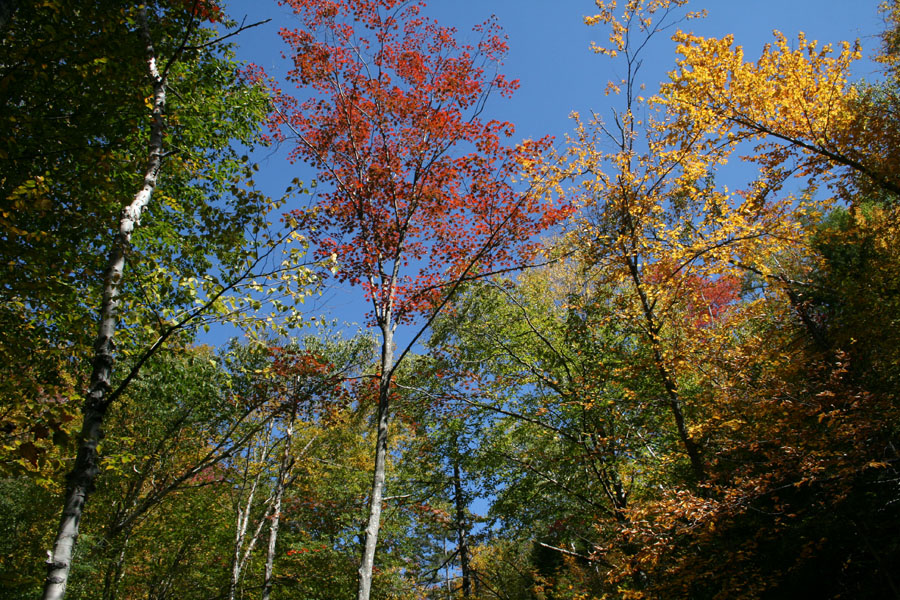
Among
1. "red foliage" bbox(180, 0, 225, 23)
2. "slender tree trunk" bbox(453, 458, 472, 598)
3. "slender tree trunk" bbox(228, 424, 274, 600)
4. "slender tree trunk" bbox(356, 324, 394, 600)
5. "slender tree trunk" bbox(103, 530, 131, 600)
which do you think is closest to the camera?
"red foliage" bbox(180, 0, 225, 23)

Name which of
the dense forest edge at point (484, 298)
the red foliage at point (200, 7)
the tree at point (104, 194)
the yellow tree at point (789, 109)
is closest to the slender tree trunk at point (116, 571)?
the dense forest edge at point (484, 298)

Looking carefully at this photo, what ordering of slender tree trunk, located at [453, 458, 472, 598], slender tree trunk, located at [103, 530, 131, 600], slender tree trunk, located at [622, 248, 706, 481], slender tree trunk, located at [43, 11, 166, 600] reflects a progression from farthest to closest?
slender tree trunk, located at [453, 458, 472, 598]
slender tree trunk, located at [103, 530, 131, 600]
slender tree trunk, located at [622, 248, 706, 481]
slender tree trunk, located at [43, 11, 166, 600]

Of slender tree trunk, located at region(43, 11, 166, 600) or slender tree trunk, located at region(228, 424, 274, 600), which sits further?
slender tree trunk, located at region(228, 424, 274, 600)

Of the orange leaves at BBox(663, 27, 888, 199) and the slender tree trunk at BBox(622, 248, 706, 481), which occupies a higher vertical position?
the orange leaves at BBox(663, 27, 888, 199)

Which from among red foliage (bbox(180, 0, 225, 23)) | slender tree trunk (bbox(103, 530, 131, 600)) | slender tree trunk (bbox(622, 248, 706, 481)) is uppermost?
red foliage (bbox(180, 0, 225, 23))

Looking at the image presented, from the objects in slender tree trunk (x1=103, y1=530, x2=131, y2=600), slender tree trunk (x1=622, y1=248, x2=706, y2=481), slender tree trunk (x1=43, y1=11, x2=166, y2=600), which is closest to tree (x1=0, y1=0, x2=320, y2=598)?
slender tree trunk (x1=43, y1=11, x2=166, y2=600)

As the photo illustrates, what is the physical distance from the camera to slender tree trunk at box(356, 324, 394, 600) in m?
5.21

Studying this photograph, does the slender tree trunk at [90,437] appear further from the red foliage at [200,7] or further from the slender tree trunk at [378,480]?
the slender tree trunk at [378,480]

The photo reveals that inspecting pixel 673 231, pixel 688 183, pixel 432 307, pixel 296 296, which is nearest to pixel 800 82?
pixel 688 183

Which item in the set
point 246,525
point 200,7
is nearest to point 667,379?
point 200,7

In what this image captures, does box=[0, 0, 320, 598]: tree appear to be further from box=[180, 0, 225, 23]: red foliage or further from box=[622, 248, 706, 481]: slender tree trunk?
box=[622, 248, 706, 481]: slender tree trunk

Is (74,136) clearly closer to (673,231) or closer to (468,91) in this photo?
(468,91)

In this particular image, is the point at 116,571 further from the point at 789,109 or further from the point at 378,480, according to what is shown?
the point at 789,109

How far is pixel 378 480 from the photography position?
5.83 m
